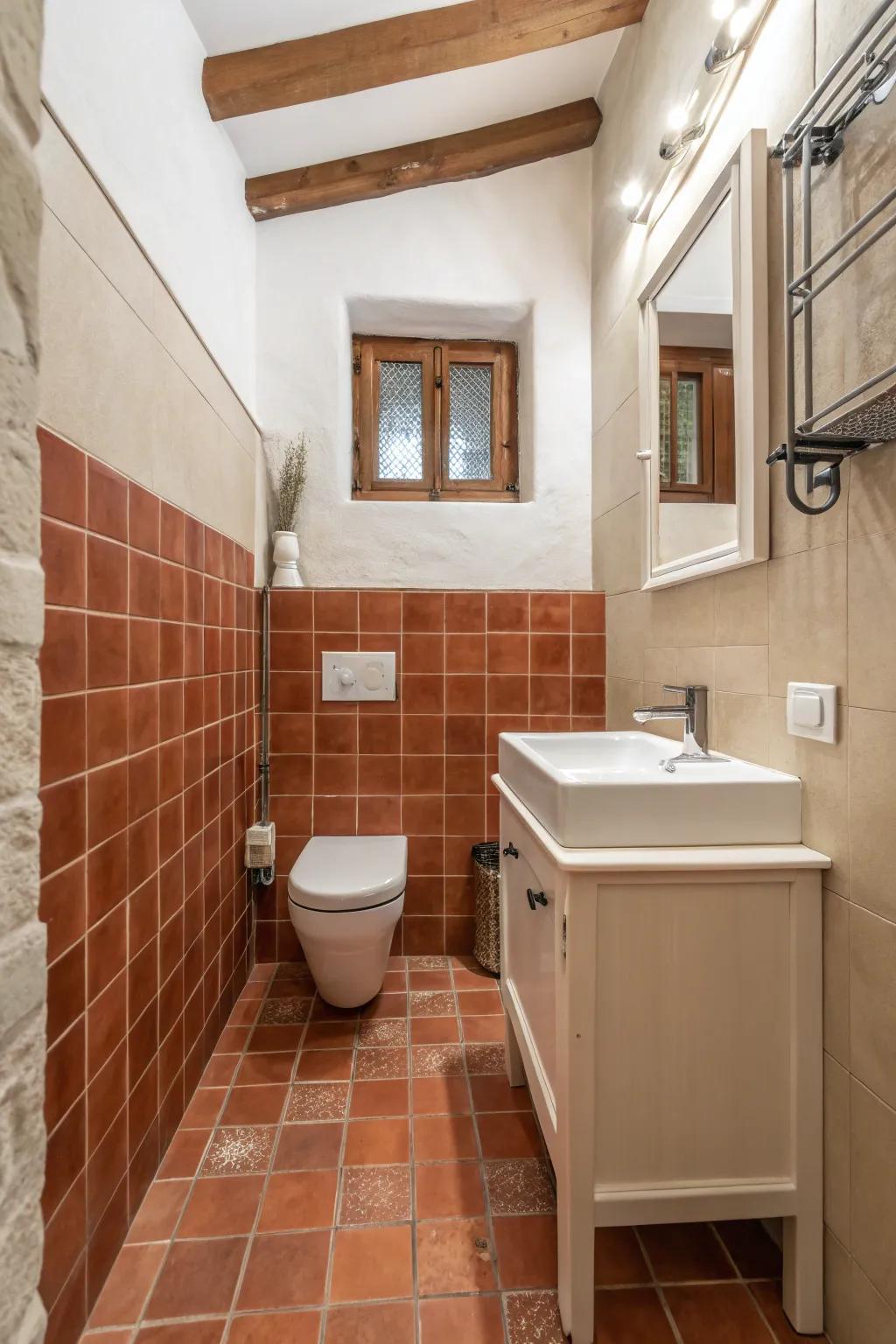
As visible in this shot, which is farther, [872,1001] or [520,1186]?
[520,1186]

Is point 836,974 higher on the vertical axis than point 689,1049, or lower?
higher

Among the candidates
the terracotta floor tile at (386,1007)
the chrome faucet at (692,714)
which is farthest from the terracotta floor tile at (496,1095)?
the chrome faucet at (692,714)

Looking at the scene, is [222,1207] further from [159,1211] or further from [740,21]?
[740,21]

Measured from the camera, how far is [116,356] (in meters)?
1.18

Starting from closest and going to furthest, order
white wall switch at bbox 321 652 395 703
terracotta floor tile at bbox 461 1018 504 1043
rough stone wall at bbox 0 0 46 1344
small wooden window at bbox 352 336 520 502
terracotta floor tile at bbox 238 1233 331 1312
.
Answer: rough stone wall at bbox 0 0 46 1344 < terracotta floor tile at bbox 238 1233 331 1312 < terracotta floor tile at bbox 461 1018 504 1043 < white wall switch at bbox 321 652 395 703 < small wooden window at bbox 352 336 520 502

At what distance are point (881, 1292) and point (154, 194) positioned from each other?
2378mm

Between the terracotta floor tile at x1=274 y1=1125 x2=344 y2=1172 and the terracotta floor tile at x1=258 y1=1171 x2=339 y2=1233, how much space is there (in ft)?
0.07

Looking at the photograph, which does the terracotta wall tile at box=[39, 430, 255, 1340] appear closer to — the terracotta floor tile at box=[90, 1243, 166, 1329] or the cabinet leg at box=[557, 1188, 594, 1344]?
the terracotta floor tile at box=[90, 1243, 166, 1329]

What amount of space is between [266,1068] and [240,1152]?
0.28 metres

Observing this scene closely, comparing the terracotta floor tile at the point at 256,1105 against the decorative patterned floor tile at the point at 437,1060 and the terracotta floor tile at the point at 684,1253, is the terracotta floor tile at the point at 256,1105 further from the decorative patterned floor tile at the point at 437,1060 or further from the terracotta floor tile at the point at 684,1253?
the terracotta floor tile at the point at 684,1253

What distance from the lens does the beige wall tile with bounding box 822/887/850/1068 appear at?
3.22ft

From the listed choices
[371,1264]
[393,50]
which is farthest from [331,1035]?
[393,50]

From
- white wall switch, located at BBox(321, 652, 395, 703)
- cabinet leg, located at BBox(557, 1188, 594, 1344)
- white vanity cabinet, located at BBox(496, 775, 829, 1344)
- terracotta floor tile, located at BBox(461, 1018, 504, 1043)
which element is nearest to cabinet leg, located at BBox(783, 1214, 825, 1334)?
white vanity cabinet, located at BBox(496, 775, 829, 1344)

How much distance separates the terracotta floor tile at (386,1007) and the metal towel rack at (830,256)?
1.78 metres
